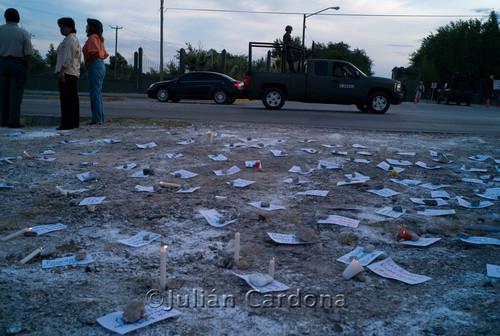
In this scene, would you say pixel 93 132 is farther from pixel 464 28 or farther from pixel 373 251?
pixel 464 28

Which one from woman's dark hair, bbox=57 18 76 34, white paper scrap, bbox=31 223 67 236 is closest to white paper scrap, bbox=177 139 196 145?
woman's dark hair, bbox=57 18 76 34

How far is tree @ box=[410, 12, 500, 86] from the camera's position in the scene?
152 feet

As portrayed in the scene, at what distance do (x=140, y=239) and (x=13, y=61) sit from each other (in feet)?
19.1

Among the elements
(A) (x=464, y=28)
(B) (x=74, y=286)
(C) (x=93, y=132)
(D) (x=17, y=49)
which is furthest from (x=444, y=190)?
(A) (x=464, y=28)

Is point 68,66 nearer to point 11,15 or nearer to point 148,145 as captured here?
point 11,15

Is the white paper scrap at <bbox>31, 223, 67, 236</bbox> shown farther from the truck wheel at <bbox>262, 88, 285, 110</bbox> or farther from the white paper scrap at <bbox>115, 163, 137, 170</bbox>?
the truck wheel at <bbox>262, 88, 285, 110</bbox>

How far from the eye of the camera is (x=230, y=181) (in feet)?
14.0

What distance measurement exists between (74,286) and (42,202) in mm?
1685

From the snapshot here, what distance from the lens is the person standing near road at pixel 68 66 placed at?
682cm

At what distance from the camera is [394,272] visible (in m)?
2.42

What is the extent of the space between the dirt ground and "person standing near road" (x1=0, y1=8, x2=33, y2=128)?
2055 millimetres

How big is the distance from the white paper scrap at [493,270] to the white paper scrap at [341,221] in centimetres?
92

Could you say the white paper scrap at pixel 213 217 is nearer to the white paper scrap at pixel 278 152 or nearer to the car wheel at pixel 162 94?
the white paper scrap at pixel 278 152

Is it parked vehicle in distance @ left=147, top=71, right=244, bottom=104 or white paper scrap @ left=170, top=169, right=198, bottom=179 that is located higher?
parked vehicle in distance @ left=147, top=71, right=244, bottom=104
